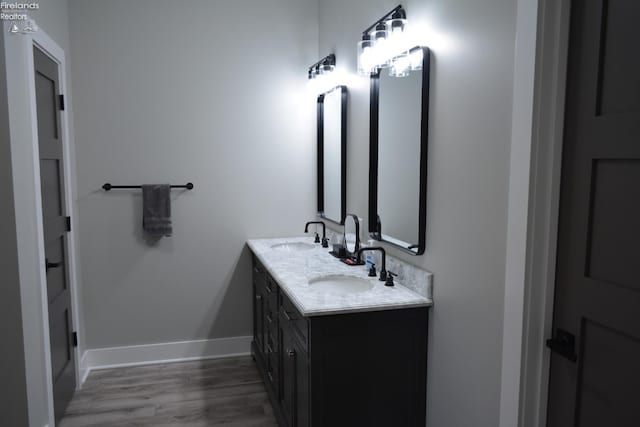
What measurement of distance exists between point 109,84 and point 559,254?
3067 millimetres

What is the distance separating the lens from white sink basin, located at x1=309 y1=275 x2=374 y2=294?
93.9 inches

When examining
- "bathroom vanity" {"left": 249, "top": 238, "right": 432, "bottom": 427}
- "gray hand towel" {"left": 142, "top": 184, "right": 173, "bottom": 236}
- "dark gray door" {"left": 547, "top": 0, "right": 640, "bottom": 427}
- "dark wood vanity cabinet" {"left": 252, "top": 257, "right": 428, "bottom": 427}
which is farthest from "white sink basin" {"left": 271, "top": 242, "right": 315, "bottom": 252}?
"dark gray door" {"left": 547, "top": 0, "right": 640, "bottom": 427}

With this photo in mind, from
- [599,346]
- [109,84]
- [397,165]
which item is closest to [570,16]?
[599,346]

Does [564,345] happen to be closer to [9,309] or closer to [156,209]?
[9,309]

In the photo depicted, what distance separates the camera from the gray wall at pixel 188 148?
131 inches

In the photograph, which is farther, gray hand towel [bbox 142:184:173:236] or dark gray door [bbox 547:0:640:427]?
gray hand towel [bbox 142:184:173:236]

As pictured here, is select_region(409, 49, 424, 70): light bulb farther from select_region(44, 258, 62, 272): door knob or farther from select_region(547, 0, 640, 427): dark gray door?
select_region(44, 258, 62, 272): door knob

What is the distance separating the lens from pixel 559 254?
54.4 inches

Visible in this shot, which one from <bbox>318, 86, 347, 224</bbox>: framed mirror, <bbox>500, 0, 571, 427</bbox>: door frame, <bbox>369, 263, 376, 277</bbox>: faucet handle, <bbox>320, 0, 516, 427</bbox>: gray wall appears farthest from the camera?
<bbox>318, 86, 347, 224</bbox>: framed mirror

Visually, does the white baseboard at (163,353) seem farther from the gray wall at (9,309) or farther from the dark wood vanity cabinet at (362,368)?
the dark wood vanity cabinet at (362,368)

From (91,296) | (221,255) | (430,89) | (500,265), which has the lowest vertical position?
(91,296)

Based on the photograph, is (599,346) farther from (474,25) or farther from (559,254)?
(474,25)

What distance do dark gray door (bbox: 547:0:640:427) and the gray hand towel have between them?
2708mm

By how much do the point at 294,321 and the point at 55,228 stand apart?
5.17 feet
